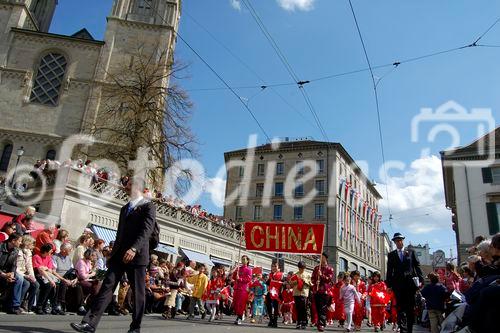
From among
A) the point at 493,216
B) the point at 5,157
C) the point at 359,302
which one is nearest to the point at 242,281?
the point at 359,302

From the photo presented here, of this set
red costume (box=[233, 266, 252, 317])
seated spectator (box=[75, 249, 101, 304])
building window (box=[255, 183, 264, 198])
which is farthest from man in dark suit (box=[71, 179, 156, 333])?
building window (box=[255, 183, 264, 198])

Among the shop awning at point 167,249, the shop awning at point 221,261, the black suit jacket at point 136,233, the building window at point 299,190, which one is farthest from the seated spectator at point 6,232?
the building window at point 299,190

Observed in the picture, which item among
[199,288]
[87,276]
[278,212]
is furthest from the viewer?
[278,212]

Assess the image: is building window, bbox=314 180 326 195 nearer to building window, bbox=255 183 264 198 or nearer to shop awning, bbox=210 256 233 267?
building window, bbox=255 183 264 198

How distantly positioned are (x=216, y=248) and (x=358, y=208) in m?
44.4

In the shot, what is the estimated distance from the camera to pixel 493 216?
33.1m

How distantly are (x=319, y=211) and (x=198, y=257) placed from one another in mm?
35128

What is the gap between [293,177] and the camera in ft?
203

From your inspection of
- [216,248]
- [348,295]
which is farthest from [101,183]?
[348,295]

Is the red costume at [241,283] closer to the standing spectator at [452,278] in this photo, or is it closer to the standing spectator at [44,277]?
the standing spectator at [44,277]

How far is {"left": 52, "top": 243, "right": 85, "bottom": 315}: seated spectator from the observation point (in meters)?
9.16

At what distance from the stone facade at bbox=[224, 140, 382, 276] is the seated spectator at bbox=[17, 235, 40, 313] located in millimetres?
49997

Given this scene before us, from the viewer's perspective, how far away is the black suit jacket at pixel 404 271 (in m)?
8.30

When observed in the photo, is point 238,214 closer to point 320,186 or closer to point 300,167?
point 300,167
